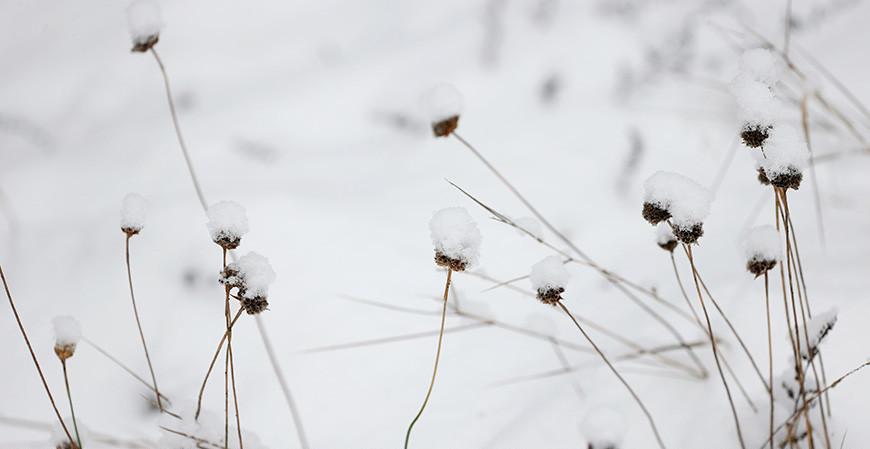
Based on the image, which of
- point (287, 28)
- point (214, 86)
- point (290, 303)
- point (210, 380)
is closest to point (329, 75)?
Answer: point (287, 28)

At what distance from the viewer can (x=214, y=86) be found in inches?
61.2

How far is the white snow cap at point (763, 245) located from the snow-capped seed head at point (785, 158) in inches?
4.1

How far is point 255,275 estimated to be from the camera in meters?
0.65

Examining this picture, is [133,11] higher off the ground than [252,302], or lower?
higher

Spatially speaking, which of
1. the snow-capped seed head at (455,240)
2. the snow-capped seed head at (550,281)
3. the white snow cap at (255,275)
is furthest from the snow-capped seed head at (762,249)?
the white snow cap at (255,275)

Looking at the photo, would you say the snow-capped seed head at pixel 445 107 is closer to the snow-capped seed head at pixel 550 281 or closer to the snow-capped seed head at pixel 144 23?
the snow-capped seed head at pixel 550 281

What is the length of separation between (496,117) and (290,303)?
0.70 m

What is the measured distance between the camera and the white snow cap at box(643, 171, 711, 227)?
1.90ft

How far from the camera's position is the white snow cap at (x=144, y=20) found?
0.85 m

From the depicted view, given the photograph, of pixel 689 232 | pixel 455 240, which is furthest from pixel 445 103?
pixel 689 232

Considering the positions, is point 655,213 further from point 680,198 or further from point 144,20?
point 144,20

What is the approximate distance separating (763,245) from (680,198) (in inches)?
6.3

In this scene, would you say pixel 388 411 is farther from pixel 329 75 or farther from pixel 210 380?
pixel 329 75

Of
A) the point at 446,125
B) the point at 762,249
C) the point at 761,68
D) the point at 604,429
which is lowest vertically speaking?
the point at 604,429
